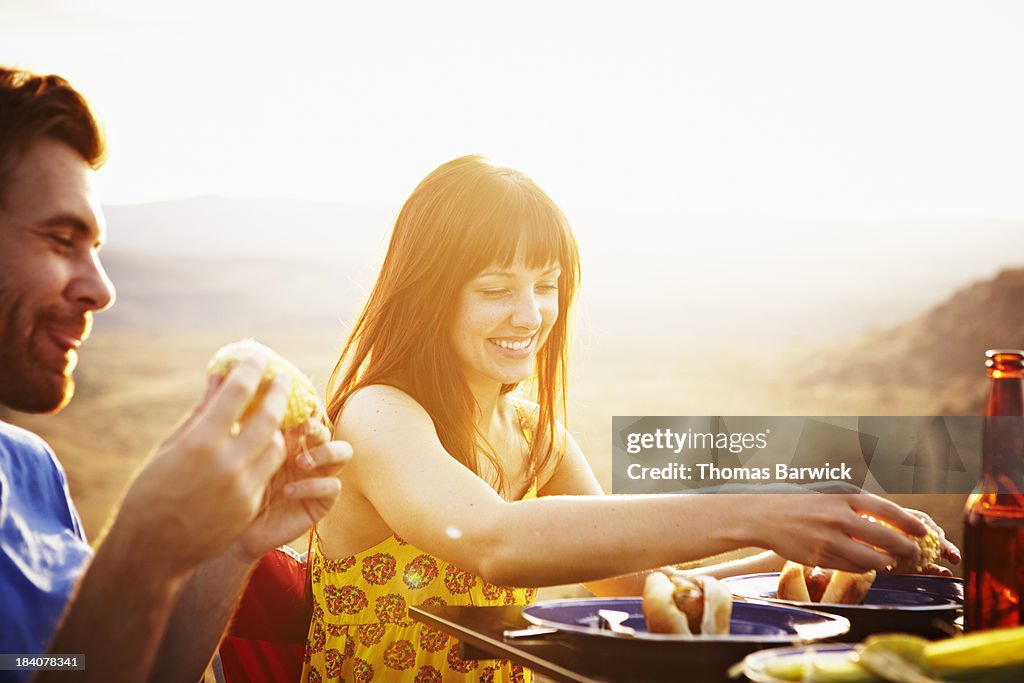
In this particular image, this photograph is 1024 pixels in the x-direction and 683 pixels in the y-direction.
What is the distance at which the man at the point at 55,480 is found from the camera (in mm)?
1073

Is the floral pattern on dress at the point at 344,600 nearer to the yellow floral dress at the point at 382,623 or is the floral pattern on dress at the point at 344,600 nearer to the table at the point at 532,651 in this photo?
the yellow floral dress at the point at 382,623

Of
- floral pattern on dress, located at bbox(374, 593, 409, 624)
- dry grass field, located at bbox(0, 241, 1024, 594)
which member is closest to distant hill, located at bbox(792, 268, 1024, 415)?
dry grass field, located at bbox(0, 241, 1024, 594)

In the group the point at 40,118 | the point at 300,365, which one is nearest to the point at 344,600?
the point at 40,118

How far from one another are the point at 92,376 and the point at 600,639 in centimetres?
1846

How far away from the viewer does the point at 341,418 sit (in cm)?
194

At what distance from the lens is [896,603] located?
166 centimetres

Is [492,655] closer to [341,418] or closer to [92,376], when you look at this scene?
[341,418]

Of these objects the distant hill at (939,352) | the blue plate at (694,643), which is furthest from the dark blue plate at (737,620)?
the distant hill at (939,352)

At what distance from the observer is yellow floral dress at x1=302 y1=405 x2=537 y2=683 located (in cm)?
196

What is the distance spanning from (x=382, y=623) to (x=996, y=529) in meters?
1.21

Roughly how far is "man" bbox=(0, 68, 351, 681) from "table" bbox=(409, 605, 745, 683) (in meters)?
0.30

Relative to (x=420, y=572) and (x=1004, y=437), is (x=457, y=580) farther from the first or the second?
(x=1004, y=437)

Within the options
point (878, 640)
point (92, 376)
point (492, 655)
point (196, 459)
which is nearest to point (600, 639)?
point (492, 655)

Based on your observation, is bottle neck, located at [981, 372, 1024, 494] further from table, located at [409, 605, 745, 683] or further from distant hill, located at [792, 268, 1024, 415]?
distant hill, located at [792, 268, 1024, 415]
